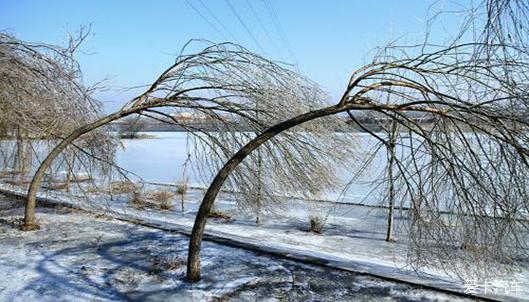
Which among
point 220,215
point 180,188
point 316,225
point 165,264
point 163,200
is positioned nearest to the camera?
point 165,264

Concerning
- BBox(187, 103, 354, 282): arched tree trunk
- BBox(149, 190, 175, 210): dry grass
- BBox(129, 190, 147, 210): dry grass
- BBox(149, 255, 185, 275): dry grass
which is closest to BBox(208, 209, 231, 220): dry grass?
BBox(149, 190, 175, 210): dry grass

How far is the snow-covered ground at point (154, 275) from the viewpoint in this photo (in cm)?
390

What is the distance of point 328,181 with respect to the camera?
496cm

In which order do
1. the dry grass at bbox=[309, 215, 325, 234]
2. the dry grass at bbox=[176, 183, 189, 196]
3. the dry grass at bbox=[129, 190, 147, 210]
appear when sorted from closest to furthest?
the dry grass at bbox=[309, 215, 325, 234]
the dry grass at bbox=[129, 190, 147, 210]
the dry grass at bbox=[176, 183, 189, 196]

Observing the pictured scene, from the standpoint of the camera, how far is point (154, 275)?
4.38 metres

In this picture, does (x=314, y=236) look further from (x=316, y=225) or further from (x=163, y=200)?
(x=163, y=200)

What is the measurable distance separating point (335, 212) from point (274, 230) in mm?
2371

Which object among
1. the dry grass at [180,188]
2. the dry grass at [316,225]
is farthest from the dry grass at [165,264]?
the dry grass at [180,188]

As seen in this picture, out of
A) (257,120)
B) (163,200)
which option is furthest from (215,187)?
(163,200)

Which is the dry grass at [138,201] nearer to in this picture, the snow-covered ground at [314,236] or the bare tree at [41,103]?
the snow-covered ground at [314,236]

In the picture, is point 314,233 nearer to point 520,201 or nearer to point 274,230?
point 274,230

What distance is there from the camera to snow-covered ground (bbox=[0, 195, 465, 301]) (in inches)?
154

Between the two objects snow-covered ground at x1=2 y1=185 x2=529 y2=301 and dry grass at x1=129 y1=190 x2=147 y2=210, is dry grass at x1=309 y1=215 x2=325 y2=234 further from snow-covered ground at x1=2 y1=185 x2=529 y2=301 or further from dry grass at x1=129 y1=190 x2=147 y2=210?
dry grass at x1=129 y1=190 x2=147 y2=210

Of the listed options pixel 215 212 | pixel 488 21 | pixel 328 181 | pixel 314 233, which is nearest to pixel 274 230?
pixel 314 233
